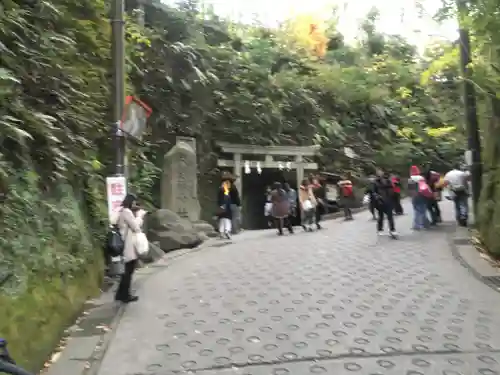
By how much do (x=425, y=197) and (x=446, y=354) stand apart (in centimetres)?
884

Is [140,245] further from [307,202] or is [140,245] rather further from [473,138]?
[473,138]

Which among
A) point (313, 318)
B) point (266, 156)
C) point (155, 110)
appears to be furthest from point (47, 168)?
point (266, 156)

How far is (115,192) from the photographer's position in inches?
323

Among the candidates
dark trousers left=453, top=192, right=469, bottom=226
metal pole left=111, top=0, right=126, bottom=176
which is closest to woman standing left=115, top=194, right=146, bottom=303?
metal pole left=111, top=0, right=126, bottom=176

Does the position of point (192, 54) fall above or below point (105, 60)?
above

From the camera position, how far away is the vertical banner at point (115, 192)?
26.7ft

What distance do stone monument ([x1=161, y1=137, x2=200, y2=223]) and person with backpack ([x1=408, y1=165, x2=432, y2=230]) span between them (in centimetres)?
632

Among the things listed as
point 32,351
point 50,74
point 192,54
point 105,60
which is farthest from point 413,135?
point 32,351

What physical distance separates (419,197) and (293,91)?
12.5 m

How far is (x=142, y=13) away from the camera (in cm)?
1694

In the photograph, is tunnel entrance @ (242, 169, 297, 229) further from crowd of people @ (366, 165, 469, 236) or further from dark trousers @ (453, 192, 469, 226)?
dark trousers @ (453, 192, 469, 226)

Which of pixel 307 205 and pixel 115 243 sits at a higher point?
pixel 307 205

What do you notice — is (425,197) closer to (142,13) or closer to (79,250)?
(79,250)

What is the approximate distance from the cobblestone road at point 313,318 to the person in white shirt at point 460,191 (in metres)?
3.49
